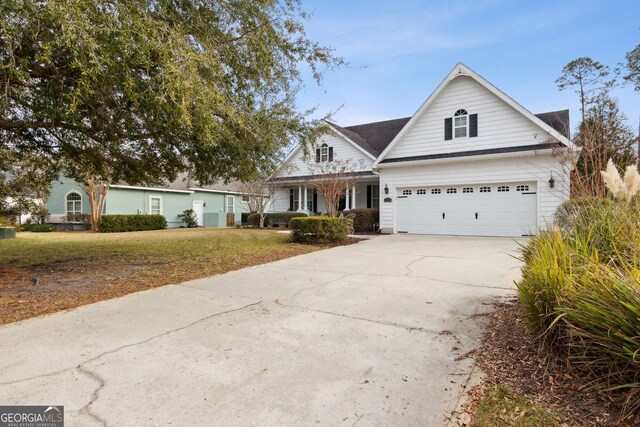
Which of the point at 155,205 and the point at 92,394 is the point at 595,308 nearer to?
the point at 92,394

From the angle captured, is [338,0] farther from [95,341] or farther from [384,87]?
[95,341]

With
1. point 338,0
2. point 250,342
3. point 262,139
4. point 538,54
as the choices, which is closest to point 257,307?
point 250,342

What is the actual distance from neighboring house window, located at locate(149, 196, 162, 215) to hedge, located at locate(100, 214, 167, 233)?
54.3 inches

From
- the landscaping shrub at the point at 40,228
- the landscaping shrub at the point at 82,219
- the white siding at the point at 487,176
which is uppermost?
the white siding at the point at 487,176

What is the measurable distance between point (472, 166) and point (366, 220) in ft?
18.8

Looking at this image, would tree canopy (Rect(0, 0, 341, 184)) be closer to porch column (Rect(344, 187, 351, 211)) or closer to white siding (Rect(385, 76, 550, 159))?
white siding (Rect(385, 76, 550, 159))

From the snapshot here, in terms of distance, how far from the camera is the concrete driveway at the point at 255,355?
2.32 metres

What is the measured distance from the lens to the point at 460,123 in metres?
15.2

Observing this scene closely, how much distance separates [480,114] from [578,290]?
14.0 metres

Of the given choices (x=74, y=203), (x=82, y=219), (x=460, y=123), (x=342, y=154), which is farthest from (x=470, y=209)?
(x=74, y=203)

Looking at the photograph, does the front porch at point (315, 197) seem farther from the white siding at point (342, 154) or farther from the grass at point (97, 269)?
the grass at point (97, 269)

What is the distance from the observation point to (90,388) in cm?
254

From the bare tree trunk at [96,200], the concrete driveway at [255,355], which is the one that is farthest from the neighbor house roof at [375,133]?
the concrete driveway at [255,355]

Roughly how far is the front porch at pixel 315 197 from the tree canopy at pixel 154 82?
446 inches
